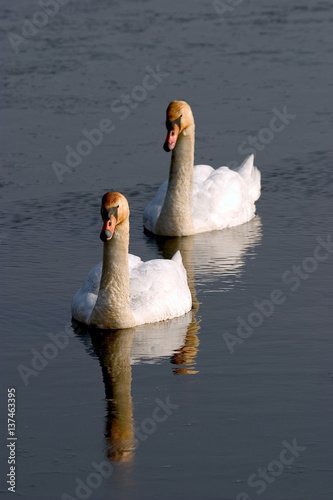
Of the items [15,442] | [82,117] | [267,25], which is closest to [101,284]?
[15,442]

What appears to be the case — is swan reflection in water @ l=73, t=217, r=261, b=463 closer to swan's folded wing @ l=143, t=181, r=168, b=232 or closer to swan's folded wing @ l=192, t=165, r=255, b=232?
swan's folded wing @ l=192, t=165, r=255, b=232

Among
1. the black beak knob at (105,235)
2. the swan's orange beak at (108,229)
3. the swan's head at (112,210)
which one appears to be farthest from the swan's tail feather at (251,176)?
the black beak knob at (105,235)

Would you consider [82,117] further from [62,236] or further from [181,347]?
[181,347]

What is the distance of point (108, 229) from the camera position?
1298cm

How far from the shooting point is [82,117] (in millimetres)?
23516

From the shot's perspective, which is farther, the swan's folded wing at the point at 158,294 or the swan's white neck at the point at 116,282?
the swan's folded wing at the point at 158,294

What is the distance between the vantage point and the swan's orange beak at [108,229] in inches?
507

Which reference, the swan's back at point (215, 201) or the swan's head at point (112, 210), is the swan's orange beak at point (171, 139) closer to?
the swan's back at point (215, 201)

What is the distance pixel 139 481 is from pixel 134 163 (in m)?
11.7

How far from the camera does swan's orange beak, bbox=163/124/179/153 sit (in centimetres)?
1683

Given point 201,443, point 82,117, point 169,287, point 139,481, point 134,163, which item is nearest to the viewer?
point 139,481

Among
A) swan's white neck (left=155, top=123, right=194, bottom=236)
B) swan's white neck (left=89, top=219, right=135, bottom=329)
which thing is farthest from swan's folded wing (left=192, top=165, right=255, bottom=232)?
swan's white neck (left=89, top=219, right=135, bottom=329)

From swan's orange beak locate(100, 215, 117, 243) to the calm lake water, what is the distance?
1.23 metres

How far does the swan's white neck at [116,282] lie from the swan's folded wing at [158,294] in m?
0.29
